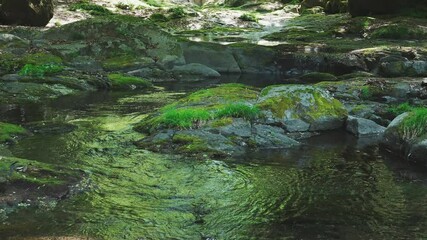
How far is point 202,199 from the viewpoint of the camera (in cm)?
684

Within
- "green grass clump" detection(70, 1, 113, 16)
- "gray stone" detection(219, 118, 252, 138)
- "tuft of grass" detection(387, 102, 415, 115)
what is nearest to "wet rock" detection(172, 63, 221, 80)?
"tuft of grass" detection(387, 102, 415, 115)

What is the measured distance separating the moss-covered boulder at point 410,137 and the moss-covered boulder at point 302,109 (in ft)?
6.15

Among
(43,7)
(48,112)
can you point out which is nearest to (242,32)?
(43,7)

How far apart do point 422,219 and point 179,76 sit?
1655 cm

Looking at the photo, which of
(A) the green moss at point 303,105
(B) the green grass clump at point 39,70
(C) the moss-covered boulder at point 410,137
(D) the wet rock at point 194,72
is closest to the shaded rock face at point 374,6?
(D) the wet rock at point 194,72

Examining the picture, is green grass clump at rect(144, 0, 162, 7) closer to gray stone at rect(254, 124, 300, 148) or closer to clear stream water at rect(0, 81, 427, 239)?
clear stream water at rect(0, 81, 427, 239)

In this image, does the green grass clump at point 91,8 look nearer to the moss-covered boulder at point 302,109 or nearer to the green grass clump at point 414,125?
the moss-covered boulder at point 302,109

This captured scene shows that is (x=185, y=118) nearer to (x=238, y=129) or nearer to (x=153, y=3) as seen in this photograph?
(x=238, y=129)

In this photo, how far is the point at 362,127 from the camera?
11734 millimetres

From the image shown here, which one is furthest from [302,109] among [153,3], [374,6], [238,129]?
[153,3]

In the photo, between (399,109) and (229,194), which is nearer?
(229,194)

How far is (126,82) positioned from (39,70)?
3386 millimetres

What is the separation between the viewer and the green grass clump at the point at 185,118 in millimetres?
10531

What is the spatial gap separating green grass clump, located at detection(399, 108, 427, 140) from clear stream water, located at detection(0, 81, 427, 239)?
0.65 meters
